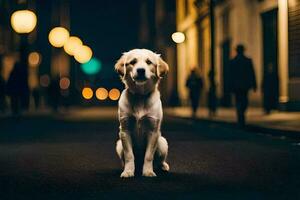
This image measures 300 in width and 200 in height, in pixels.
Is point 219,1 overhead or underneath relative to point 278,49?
overhead

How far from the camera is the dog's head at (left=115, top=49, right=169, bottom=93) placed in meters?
6.69

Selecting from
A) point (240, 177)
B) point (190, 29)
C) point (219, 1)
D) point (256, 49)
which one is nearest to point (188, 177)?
point (240, 177)

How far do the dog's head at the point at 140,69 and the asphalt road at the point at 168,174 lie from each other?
949 millimetres

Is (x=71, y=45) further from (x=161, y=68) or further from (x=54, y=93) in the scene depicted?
(x=161, y=68)

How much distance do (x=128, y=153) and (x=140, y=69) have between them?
2.92 feet

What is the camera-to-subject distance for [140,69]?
6.64 meters

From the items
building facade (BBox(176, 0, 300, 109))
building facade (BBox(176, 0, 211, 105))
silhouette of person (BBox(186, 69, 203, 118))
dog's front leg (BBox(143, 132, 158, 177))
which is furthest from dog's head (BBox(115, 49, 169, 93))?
building facade (BBox(176, 0, 211, 105))

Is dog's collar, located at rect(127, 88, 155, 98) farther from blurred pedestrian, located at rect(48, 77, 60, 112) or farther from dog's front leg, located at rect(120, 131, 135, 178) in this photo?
blurred pedestrian, located at rect(48, 77, 60, 112)

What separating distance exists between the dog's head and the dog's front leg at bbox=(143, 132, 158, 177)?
47 centimetres

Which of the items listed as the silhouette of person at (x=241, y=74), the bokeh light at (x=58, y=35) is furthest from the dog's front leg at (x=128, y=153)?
the bokeh light at (x=58, y=35)

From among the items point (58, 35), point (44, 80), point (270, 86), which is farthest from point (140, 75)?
point (44, 80)

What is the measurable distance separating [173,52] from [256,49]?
2666 centimetres

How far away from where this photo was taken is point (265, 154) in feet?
32.3

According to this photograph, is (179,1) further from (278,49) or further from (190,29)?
(278,49)
